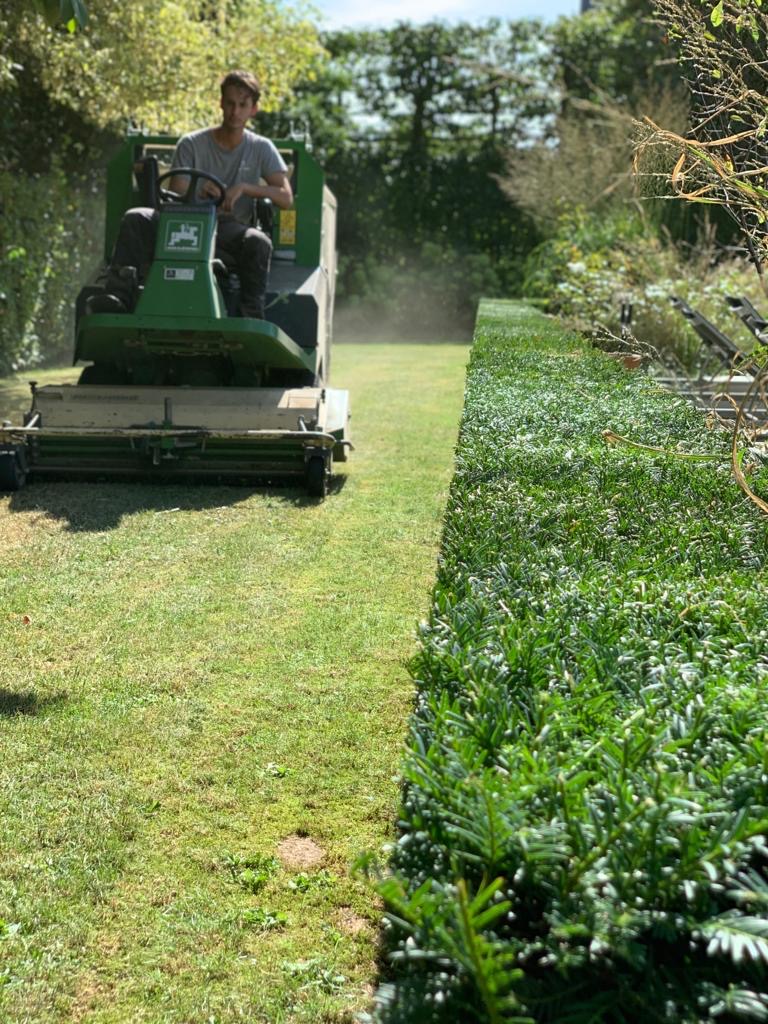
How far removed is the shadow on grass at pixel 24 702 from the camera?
3.67 m

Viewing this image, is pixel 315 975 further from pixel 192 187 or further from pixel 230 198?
pixel 230 198

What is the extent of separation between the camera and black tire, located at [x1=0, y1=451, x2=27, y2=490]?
6656 millimetres

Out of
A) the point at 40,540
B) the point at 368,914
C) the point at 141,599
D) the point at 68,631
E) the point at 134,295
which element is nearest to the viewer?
the point at 368,914

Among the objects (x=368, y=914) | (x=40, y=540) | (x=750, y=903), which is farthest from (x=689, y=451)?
(x=40, y=540)

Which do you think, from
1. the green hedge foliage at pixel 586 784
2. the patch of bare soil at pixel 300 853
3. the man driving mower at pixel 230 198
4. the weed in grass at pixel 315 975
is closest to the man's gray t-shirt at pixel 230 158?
the man driving mower at pixel 230 198

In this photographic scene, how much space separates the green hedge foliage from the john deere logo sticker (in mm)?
4389

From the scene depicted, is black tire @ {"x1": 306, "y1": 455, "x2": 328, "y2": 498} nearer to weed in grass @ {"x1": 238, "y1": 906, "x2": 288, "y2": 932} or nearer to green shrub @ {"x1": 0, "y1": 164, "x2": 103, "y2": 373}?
weed in grass @ {"x1": 238, "y1": 906, "x2": 288, "y2": 932}

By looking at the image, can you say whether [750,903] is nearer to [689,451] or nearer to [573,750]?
[573,750]

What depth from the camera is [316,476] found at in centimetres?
677

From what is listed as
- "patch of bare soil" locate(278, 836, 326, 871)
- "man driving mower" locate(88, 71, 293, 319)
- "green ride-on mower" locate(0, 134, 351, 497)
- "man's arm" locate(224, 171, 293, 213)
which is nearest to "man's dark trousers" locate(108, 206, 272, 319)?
"man driving mower" locate(88, 71, 293, 319)

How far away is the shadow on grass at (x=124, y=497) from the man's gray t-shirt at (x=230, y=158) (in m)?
2.19

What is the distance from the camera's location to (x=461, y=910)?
1354mm

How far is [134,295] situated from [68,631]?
3.37m

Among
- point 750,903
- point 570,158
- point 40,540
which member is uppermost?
point 570,158
